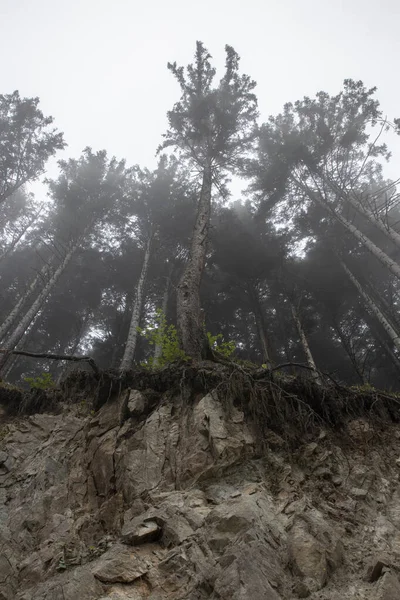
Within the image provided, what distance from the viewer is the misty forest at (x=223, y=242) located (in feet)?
45.9

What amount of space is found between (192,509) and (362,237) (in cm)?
1130

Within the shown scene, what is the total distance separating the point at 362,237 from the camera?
11.7 metres

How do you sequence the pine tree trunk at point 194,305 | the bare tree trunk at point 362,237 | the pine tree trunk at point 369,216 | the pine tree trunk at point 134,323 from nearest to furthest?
the pine tree trunk at point 194,305 < the pine tree trunk at point 369,216 < the bare tree trunk at point 362,237 < the pine tree trunk at point 134,323

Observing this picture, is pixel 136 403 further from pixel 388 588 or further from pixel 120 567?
pixel 388 588

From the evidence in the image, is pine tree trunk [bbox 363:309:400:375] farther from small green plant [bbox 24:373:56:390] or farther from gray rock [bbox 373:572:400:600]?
small green plant [bbox 24:373:56:390]

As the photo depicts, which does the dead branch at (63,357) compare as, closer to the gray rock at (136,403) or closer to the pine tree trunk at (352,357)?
the gray rock at (136,403)

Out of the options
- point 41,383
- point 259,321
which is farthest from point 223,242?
point 41,383

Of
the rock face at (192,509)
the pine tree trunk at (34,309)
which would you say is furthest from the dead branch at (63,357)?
the pine tree trunk at (34,309)

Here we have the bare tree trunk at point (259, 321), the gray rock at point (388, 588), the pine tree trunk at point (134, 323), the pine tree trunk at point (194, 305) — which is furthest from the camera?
the bare tree trunk at point (259, 321)

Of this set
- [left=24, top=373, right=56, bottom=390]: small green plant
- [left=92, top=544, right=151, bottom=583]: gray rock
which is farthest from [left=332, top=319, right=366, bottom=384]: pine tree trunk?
[left=24, top=373, right=56, bottom=390]: small green plant

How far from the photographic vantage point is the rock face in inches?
100

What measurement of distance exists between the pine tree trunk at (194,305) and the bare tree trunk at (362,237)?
5.88m

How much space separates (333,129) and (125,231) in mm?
11316

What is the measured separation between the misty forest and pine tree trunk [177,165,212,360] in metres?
5.72
